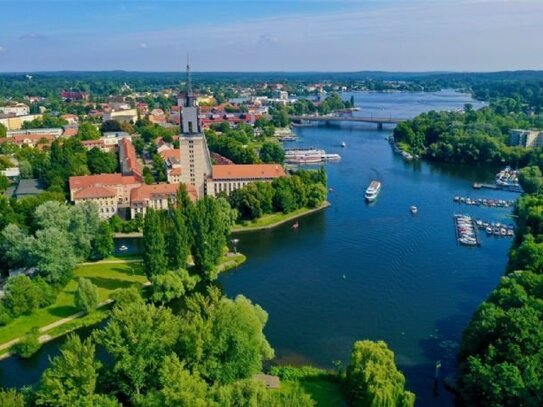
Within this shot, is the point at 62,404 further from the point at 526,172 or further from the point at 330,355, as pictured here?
the point at 526,172

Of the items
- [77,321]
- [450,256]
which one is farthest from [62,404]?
[450,256]

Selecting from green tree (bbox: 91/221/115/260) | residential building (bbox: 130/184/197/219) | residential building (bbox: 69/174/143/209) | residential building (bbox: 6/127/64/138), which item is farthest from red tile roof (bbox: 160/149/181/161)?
residential building (bbox: 6/127/64/138)

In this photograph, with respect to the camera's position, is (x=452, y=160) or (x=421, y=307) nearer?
(x=421, y=307)

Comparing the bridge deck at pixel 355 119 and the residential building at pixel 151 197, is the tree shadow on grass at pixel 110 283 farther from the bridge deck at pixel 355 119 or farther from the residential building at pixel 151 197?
the bridge deck at pixel 355 119

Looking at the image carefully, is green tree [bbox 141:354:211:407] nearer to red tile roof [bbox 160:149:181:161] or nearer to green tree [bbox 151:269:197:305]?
green tree [bbox 151:269:197:305]

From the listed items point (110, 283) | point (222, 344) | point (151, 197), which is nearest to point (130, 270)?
point (110, 283)

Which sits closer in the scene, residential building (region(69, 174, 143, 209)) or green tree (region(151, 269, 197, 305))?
green tree (region(151, 269, 197, 305))
